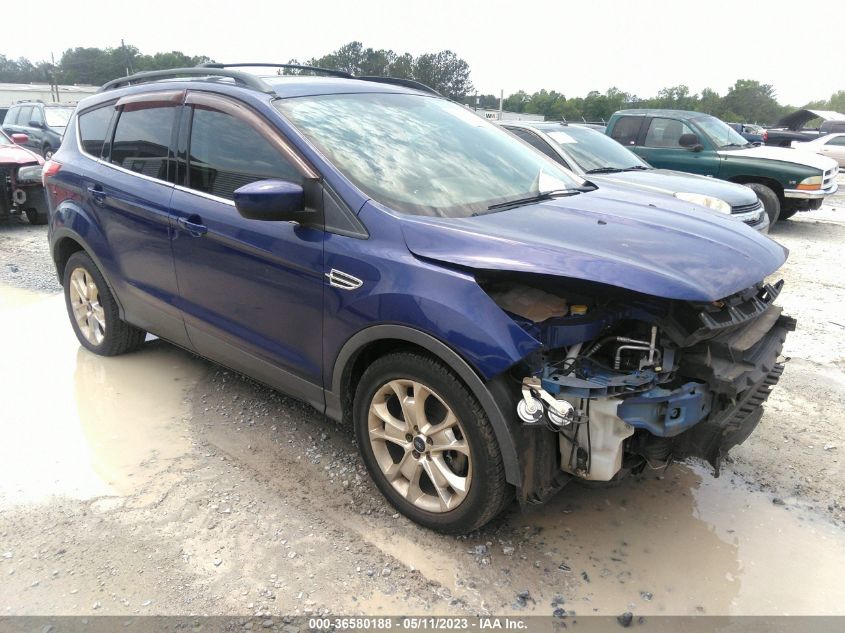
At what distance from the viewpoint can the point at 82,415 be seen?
3.84 m

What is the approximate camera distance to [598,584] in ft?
8.25

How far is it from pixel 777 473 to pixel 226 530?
2748 mm

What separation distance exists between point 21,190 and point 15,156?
470mm

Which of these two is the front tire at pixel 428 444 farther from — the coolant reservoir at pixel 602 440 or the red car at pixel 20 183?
the red car at pixel 20 183

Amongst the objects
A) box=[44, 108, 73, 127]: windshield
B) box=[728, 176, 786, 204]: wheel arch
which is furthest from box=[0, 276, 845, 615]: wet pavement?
box=[44, 108, 73, 127]: windshield

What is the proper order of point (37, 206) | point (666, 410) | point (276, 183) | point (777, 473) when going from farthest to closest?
point (37, 206), point (777, 473), point (276, 183), point (666, 410)

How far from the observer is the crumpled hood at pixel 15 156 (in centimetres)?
867

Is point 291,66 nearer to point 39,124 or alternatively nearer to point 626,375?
point 626,375

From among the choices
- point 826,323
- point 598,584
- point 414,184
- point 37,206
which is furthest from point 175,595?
point 37,206

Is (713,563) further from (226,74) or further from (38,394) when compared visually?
(38,394)

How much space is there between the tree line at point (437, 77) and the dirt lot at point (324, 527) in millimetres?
64135

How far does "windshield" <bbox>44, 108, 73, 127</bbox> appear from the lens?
54.6ft

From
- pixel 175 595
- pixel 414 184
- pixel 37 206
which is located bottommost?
pixel 175 595

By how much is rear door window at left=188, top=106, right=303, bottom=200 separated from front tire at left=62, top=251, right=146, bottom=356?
1427mm
